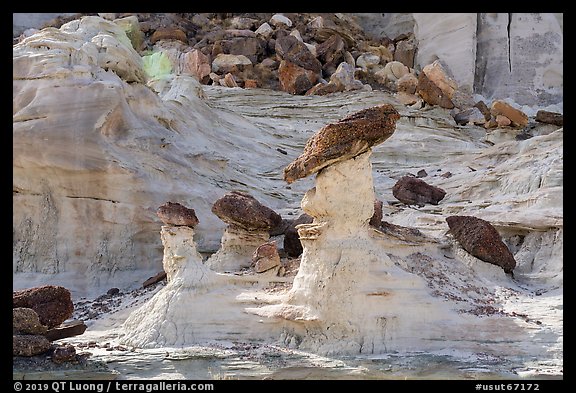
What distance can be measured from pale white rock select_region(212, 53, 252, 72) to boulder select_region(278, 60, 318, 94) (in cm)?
180

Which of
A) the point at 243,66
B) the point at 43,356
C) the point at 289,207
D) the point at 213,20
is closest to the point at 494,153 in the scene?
the point at 289,207

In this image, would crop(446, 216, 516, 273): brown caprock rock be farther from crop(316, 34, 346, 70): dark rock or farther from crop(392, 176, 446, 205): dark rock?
crop(316, 34, 346, 70): dark rock

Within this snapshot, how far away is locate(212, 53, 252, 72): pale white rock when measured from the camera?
24453 mm

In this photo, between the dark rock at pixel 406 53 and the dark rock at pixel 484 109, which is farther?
the dark rock at pixel 406 53

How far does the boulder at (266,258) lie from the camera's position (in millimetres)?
9664

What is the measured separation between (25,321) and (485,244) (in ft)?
16.6

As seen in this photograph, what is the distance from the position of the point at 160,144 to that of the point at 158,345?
5311 mm

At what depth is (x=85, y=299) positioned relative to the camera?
454 inches

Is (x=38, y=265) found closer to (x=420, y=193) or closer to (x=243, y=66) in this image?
(x=420, y=193)

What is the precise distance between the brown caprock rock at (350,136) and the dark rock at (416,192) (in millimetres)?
4346

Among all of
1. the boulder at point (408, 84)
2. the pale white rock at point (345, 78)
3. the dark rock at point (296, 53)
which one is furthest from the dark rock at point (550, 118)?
the dark rock at point (296, 53)

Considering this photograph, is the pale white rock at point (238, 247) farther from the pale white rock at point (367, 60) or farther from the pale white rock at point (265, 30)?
the pale white rock at point (265, 30)

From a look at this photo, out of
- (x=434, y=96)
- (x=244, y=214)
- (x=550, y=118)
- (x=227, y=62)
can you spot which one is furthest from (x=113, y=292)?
(x=227, y=62)

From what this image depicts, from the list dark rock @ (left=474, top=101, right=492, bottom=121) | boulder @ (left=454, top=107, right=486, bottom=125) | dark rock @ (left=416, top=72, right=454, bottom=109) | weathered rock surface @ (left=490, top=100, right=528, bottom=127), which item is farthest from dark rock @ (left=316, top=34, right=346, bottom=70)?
weathered rock surface @ (left=490, top=100, right=528, bottom=127)
